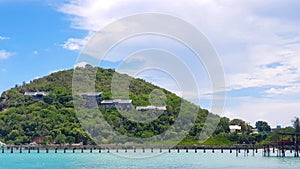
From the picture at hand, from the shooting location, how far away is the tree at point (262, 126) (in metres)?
122

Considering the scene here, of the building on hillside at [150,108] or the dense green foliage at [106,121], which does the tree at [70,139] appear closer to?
the dense green foliage at [106,121]

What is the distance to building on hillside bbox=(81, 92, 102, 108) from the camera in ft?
354

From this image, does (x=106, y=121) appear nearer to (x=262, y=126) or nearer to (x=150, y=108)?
(x=150, y=108)

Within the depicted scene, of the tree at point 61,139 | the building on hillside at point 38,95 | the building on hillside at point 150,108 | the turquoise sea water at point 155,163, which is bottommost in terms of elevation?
the turquoise sea water at point 155,163

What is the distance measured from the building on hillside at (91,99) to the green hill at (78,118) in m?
2.04

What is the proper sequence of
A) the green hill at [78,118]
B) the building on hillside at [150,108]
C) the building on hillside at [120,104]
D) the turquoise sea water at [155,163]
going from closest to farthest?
the turquoise sea water at [155,163], the green hill at [78,118], the building on hillside at [150,108], the building on hillside at [120,104]

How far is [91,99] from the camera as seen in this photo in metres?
110

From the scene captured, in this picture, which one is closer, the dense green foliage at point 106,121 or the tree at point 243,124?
the dense green foliage at point 106,121

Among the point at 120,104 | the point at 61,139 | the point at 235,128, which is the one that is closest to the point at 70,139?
the point at 61,139

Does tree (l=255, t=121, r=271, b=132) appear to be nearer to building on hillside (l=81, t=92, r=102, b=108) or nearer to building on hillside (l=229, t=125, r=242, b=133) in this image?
building on hillside (l=229, t=125, r=242, b=133)

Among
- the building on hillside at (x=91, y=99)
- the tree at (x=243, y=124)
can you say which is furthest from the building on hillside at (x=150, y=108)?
the tree at (x=243, y=124)

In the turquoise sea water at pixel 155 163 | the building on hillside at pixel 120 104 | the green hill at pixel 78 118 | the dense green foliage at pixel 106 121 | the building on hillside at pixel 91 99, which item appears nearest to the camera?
the turquoise sea water at pixel 155 163

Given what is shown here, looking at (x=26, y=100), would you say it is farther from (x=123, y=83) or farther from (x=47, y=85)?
(x=123, y=83)

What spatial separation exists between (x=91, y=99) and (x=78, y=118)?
24.2 feet
